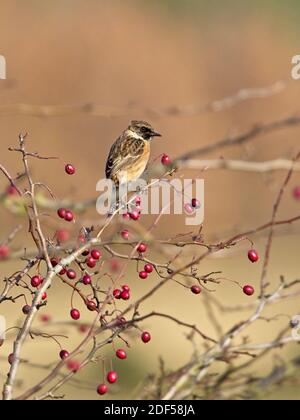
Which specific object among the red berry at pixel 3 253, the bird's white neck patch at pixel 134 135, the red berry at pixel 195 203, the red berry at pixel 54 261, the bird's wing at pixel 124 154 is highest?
the bird's white neck patch at pixel 134 135

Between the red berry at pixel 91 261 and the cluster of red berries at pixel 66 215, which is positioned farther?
the cluster of red berries at pixel 66 215

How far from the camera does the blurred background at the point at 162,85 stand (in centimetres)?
1571

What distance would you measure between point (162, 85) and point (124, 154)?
11.2 m

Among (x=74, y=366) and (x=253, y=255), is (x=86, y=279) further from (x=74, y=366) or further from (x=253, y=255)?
Result: (x=253, y=255)

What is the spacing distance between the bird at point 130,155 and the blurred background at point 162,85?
7206 mm

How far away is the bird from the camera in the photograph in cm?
600

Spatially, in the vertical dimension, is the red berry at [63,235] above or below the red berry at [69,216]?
below

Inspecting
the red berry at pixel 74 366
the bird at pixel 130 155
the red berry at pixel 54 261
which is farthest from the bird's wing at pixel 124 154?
the red berry at pixel 74 366

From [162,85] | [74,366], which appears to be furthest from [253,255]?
[162,85]

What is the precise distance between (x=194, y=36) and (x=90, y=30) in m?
2.58

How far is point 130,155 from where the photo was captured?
6172mm

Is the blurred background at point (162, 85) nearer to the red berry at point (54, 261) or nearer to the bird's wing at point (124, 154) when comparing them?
the bird's wing at point (124, 154)
